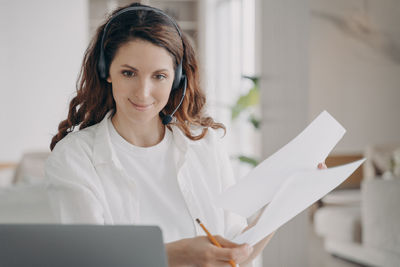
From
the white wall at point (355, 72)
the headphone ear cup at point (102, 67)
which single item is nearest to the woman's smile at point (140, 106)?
the headphone ear cup at point (102, 67)

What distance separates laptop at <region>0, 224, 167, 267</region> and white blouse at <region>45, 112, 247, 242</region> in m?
0.41

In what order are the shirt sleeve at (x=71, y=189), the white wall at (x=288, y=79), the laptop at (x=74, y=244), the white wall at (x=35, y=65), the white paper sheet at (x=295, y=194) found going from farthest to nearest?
1. the white wall at (x=35, y=65)
2. the white wall at (x=288, y=79)
3. the shirt sleeve at (x=71, y=189)
4. the white paper sheet at (x=295, y=194)
5. the laptop at (x=74, y=244)

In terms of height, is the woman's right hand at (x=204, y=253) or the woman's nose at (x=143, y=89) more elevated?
the woman's nose at (x=143, y=89)

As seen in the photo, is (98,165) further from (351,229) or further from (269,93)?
(351,229)

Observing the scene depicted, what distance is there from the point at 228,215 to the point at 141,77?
0.43 meters

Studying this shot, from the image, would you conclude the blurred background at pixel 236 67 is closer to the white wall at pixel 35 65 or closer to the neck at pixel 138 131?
the white wall at pixel 35 65

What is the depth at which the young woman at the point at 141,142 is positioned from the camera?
102 cm

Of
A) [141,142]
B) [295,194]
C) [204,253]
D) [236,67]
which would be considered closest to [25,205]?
[141,142]

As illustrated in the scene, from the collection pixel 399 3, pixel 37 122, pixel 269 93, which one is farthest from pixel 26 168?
pixel 399 3

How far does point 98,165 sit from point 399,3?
4.34m

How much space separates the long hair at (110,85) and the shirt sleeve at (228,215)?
0.25ft

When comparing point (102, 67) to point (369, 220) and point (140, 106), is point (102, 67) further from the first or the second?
point (369, 220)

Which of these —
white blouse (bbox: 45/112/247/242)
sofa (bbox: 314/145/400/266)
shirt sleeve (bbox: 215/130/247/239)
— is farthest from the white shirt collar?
sofa (bbox: 314/145/400/266)

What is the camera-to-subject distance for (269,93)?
2.02 metres
